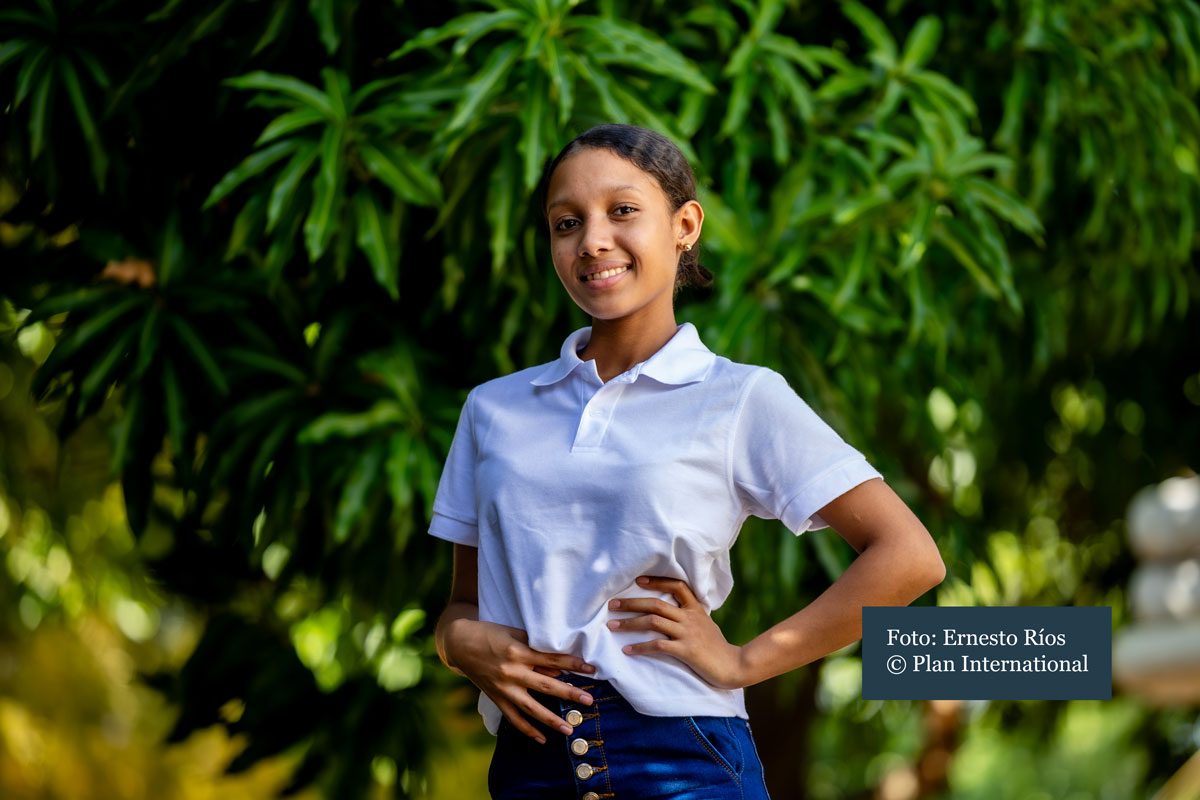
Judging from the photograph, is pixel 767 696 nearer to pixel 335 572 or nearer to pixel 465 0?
pixel 335 572

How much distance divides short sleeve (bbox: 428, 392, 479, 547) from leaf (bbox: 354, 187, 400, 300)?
1311 mm

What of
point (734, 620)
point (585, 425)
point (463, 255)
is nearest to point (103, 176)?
point (463, 255)

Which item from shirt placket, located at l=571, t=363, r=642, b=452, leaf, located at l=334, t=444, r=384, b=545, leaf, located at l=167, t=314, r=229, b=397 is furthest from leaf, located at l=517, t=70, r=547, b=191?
shirt placket, located at l=571, t=363, r=642, b=452

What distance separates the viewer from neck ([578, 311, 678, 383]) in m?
1.50

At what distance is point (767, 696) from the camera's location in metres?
4.35

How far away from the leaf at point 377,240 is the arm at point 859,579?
1582 mm

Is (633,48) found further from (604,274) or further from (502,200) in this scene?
(604,274)

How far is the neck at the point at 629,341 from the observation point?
4.91ft

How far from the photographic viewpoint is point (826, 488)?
53.6 inches

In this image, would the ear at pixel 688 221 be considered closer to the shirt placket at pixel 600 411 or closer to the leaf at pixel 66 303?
the shirt placket at pixel 600 411

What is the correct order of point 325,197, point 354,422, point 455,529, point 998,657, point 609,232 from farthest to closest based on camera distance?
1. point 354,422
2. point 325,197
3. point 998,657
4. point 455,529
5. point 609,232

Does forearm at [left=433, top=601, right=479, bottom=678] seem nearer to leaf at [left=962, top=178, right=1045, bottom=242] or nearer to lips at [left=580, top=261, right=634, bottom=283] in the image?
lips at [left=580, top=261, right=634, bottom=283]

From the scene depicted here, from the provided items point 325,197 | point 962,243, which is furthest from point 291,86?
point 962,243

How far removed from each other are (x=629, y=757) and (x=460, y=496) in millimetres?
331
